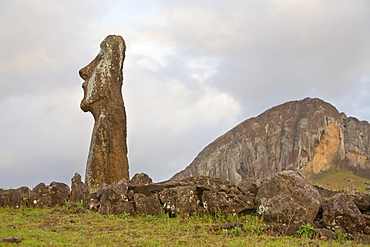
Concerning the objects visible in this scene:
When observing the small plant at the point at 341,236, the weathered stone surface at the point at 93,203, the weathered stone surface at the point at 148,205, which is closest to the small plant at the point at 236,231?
the small plant at the point at 341,236

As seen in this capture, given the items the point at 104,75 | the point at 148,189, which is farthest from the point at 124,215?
the point at 104,75

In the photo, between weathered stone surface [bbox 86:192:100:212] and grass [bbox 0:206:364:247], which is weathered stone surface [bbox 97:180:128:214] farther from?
grass [bbox 0:206:364:247]

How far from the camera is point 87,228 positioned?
11875 millimetres

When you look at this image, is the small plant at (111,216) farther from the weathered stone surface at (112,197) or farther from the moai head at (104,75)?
the moai head at (104,75)

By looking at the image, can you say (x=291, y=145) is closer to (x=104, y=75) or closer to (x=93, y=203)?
(x=104, y=75)

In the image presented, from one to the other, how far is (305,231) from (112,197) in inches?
239

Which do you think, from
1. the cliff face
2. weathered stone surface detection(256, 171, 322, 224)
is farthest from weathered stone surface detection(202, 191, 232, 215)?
the cliff face

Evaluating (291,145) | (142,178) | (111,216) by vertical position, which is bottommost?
(111,216)

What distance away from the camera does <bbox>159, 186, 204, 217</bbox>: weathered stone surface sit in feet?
45.2

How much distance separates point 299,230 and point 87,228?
5.38 meters

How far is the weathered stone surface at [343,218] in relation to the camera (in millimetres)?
12703

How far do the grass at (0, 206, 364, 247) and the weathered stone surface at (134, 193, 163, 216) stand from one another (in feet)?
1.17

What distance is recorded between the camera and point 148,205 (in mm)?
14172

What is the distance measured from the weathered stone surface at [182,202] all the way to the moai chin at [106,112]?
7733 millimetres
